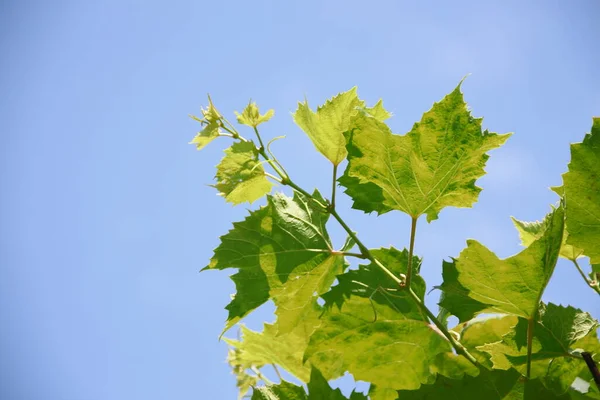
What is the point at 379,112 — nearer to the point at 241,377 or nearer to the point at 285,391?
the point at 285,391

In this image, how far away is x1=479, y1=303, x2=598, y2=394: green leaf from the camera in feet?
5.68

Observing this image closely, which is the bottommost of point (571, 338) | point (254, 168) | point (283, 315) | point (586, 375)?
point (586, 375)

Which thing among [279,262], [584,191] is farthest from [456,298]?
[279,262]

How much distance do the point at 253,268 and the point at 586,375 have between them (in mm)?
1255

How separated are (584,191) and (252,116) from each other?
1.17 metres

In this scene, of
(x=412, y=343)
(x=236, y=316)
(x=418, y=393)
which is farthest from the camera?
(x=236, y=316)

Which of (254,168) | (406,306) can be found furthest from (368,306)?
(254,168)

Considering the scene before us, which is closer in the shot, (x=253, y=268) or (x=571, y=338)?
(x=571, y=338)

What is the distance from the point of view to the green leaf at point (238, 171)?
201 centimetres

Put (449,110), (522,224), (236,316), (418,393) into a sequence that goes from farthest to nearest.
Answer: (522,224)
(236,316)
(449,110)
(418,393)

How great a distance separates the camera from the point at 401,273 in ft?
6.32

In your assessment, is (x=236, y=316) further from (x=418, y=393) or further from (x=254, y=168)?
(x=418, y=393)

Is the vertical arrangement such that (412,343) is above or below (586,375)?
above

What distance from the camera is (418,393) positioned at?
5.17 ft
